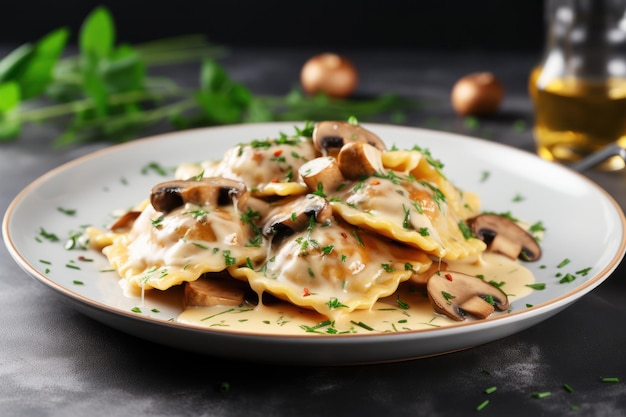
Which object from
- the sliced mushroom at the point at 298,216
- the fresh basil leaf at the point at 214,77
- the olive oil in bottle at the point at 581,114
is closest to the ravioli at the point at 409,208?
the sliced mushroom at the point at 298,216

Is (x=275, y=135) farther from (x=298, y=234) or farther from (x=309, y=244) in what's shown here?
(x=309, y=244)

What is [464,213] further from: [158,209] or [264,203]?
[158,209]

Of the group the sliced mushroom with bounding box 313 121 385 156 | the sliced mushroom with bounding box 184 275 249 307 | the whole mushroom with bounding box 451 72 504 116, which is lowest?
the whole mushroom with bounding box 451 72 504 116

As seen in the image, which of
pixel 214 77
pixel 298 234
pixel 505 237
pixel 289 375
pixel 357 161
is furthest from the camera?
pixel 214 77

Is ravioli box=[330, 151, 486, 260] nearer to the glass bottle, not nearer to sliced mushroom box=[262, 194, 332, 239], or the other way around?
sliced mushroom box=[262, 194, 332, 239]

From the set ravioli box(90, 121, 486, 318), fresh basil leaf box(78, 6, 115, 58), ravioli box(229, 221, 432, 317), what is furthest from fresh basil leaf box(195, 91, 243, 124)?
ravioli box(229, 221, 432, 317)

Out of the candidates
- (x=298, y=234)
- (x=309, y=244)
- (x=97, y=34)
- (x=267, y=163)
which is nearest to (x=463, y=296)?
(x=309, y=244)
